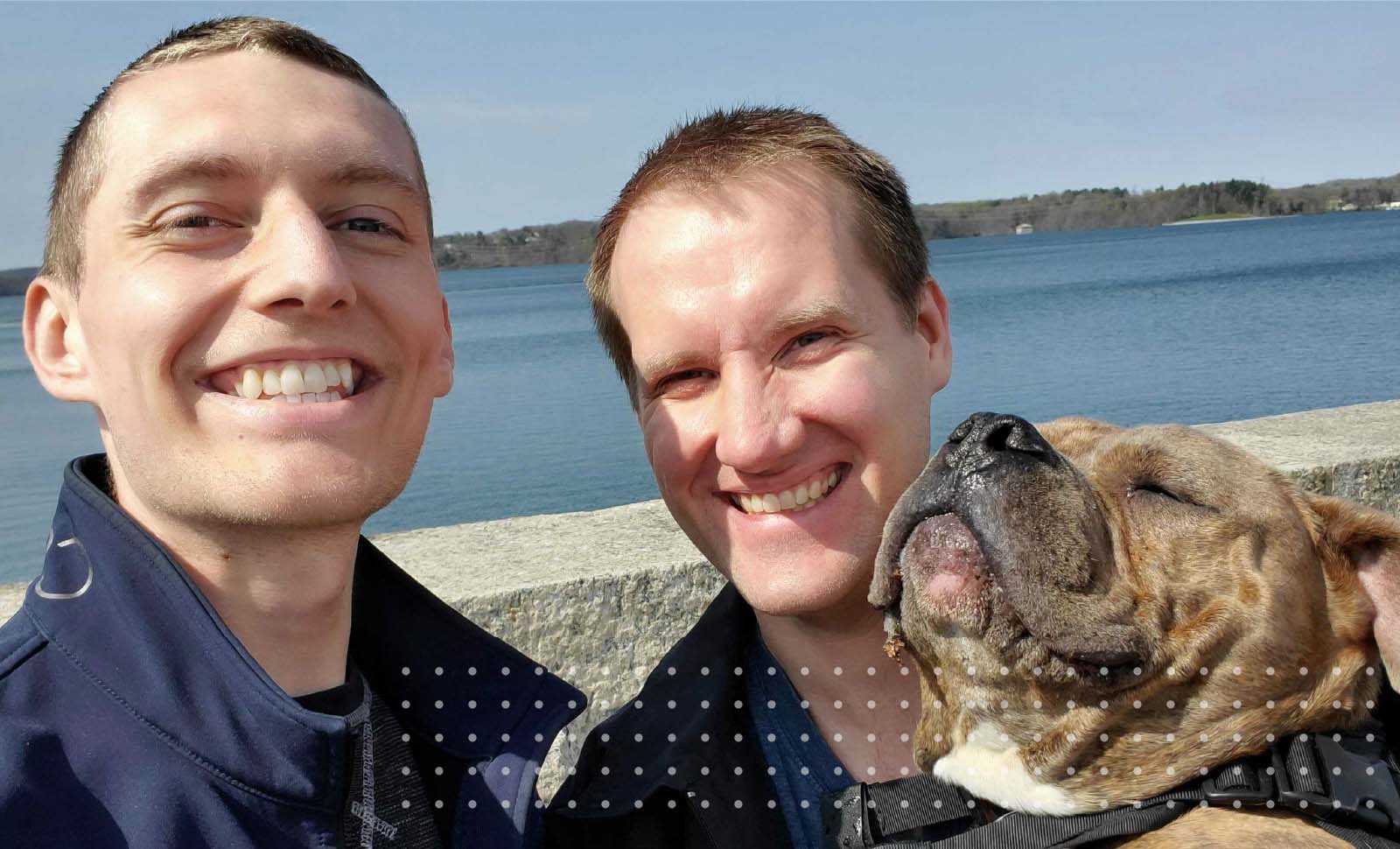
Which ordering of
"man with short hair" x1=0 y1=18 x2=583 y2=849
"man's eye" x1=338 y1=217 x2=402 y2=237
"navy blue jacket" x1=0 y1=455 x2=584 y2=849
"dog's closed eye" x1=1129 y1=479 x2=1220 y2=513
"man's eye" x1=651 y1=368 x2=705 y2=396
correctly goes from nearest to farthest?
"navy blue jacket" x1=0 y1=455 x2=584 y2=849 → "man with short hair" x1=0 y1=18 x2=583 y2=849 → "man's eye" x1=338 y1=217 x2=402 y2=237 → "dog's closed eye" x1=1129 y1=479 x2=1220 y2=513 → "man's eye" x1=651 y1=368 x2=705 y2=396

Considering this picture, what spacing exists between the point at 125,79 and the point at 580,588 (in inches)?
77.0

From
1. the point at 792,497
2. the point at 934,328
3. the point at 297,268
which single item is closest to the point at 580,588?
the point at 792,497

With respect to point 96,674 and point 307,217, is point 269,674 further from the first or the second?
point 307,217

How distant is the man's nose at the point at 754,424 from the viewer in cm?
291

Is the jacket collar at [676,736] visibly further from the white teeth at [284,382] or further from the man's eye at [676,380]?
the white teeth at [284,382]

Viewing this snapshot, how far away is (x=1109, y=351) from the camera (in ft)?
87.1

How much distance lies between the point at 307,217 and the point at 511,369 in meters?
30.5

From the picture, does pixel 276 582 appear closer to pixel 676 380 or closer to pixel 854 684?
pixel 676 380

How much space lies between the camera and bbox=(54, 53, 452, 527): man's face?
2.40 m

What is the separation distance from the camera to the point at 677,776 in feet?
9.35

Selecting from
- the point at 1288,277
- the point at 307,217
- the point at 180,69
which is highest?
the point at 180,69

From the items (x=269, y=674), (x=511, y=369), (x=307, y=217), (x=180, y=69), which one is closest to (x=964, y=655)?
(x=269, y=674)

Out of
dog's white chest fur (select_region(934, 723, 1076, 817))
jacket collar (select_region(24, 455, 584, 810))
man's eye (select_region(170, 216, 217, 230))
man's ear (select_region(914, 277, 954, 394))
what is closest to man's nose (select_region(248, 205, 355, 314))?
man's eye (select_region(170, 216, 217, 230))

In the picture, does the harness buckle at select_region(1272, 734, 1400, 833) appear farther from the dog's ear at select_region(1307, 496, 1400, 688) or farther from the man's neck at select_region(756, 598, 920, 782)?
the man's neck at select_region(756, 598, 920, 782)
